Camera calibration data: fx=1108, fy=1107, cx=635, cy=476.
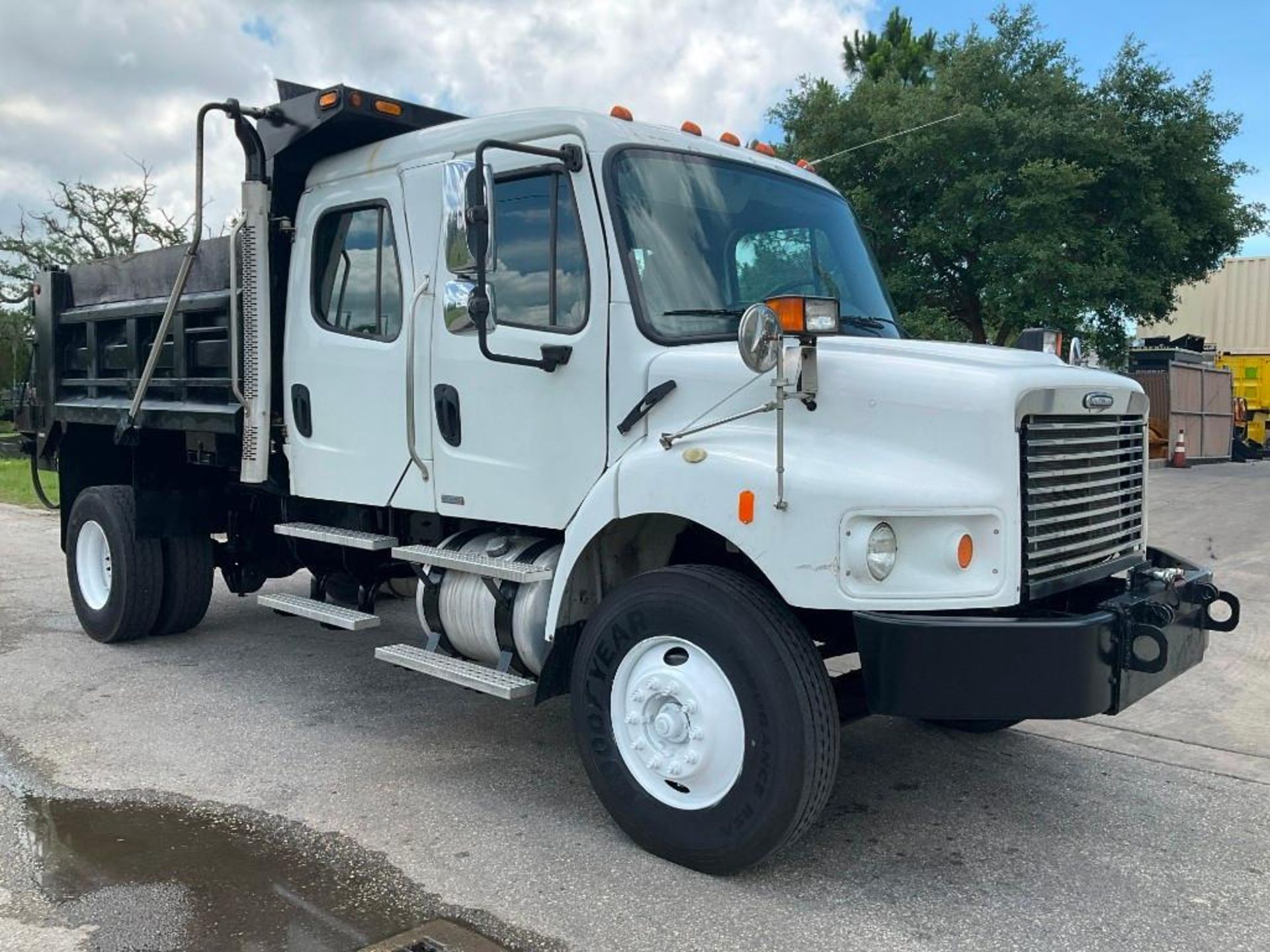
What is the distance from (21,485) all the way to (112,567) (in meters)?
13.4

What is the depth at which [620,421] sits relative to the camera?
405 cm

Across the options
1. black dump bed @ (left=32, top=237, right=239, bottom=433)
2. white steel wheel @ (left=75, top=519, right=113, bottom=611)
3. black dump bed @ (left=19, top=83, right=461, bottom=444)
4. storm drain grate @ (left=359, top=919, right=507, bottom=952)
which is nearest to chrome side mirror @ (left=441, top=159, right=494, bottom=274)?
black dump bed @ (left=19, top=83, right=461, bottom=444)

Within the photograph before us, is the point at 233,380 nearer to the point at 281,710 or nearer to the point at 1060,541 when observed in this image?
the point at 281,710

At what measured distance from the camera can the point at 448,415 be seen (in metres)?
4.67

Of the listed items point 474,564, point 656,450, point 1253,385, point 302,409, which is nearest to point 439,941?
point 474,564

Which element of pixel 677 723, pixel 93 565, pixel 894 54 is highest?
pixel 894 54

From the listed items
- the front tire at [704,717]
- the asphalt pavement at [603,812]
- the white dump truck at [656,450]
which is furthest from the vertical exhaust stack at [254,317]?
the front tire at [704,717]

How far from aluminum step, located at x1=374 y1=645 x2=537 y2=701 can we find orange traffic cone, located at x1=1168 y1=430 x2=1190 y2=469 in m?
18.7

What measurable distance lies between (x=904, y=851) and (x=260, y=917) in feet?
7.15

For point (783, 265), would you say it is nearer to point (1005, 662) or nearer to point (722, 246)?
point (722, 246)

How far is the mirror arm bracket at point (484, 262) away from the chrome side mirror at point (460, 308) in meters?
0.07

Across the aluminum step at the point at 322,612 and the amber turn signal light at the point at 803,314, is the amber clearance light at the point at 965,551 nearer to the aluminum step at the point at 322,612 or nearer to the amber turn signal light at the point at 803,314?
the amber turn signal light at the point at 803,314

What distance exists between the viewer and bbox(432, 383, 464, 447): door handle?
4637 millimetres

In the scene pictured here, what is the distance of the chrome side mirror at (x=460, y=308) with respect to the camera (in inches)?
171
